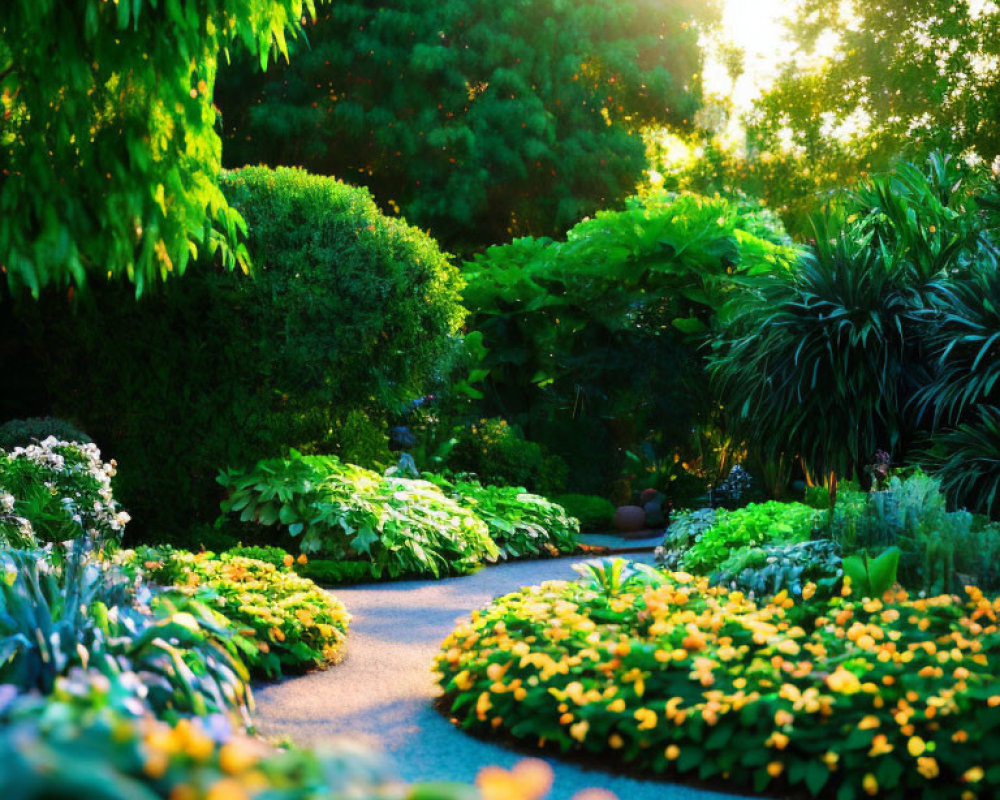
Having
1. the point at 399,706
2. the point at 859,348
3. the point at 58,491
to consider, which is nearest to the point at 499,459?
the point at 859,348

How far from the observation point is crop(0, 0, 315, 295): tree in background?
13.8ft

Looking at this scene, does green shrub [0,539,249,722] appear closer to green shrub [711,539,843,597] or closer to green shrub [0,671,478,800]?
green shrub [0,671,478,800]

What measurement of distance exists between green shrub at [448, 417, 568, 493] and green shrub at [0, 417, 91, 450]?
4.75m

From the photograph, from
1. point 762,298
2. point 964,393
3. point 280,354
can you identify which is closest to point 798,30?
point 762,298

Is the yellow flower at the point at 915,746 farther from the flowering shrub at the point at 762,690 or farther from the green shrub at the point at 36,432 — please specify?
the green shrub at the point at 36,432

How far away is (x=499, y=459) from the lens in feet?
40.7

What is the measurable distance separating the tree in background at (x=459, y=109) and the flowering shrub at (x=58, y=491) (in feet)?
35.1

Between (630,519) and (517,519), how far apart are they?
2.34m

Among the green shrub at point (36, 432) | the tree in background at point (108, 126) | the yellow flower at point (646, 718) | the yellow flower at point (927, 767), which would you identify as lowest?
the yellow flower at point (927, 767)

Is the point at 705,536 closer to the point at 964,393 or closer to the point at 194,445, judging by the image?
the point at 964,393

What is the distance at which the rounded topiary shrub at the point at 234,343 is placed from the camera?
8852 millimetres

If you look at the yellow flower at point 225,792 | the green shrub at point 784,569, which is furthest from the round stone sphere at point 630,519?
the yellow flower at point 225,792

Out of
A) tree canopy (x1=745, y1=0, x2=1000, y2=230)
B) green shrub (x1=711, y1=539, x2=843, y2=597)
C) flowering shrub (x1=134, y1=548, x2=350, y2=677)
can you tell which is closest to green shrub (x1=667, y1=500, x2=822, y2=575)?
green shrub (x1=711, y1=539, x2=843, y2=597)

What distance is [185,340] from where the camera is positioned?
8.91 metres
